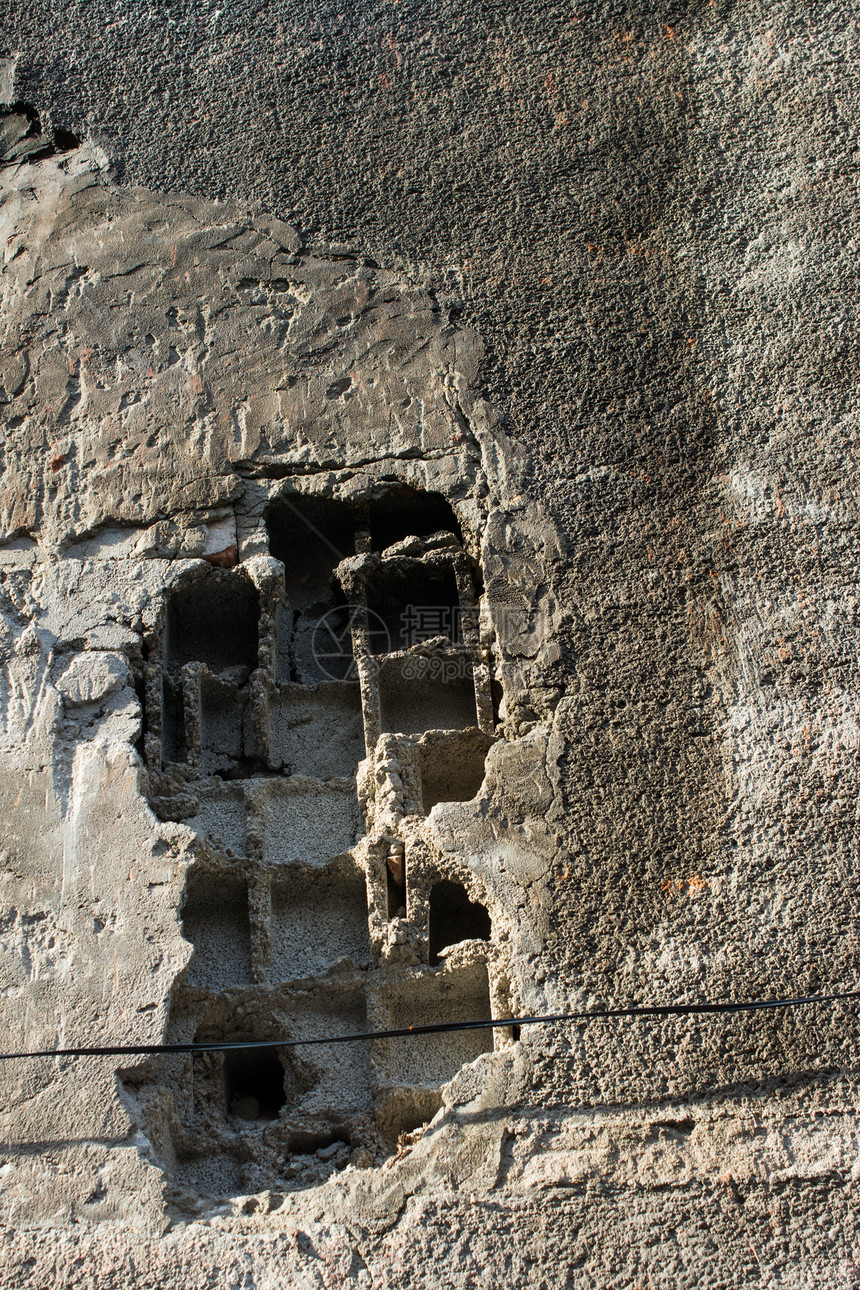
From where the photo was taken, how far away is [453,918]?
7.57ft

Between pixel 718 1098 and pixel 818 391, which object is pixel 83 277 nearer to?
pixel 818 391

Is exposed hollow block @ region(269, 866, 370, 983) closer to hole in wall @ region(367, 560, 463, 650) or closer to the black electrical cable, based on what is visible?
the black electrical cable

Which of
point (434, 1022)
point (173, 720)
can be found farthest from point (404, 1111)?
point (173, 720)

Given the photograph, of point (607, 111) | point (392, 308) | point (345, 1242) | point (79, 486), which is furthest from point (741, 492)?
point (345, 1242)

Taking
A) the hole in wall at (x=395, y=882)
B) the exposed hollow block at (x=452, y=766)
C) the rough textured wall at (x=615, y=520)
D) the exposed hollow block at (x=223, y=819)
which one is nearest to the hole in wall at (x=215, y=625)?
the rough textured wall at (x=615, y=520)

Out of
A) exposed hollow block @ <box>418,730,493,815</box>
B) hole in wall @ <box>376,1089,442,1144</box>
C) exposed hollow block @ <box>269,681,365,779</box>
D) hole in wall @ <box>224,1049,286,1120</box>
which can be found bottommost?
hole in wall @ <box>376,1089,442,1144</box>

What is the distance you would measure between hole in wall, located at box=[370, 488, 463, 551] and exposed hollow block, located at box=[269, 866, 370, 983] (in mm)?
822

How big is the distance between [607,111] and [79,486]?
5.66 ft

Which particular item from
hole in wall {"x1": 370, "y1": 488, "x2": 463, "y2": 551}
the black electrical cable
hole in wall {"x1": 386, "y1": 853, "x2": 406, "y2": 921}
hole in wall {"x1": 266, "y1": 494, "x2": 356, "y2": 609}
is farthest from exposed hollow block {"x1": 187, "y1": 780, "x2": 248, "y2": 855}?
hole in wall {"x1": 370, "y1": 488, "x2": 463, "y2": 551}

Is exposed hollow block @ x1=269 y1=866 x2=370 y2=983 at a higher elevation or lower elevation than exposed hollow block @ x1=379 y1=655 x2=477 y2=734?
lower

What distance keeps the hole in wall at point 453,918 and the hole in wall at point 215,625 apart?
2.26ft

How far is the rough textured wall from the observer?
1.86 m

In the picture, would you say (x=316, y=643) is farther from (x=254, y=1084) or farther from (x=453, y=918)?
(x=254, y=1084)

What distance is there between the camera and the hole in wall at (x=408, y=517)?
260 cm
